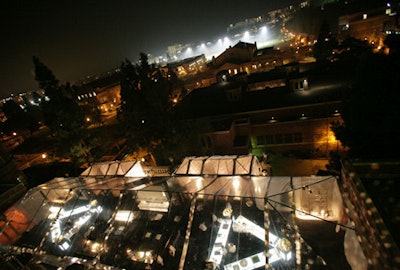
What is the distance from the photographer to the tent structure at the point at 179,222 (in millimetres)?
6375

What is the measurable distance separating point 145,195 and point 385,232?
25.6 ft

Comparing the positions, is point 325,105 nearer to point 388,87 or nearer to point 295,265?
point 388,87

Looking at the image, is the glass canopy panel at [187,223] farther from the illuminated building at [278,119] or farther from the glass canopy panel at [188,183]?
the illuminated building at [278,119]

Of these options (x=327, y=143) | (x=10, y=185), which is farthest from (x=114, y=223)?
(x=327, y=143)

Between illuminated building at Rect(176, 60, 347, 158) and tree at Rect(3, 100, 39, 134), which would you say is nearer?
illuminated building at Rect(176, 60, 347, 158)

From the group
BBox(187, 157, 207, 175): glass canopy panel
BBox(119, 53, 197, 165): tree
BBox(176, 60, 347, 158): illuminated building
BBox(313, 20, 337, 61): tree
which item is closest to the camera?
BBox(187, 157, 207, 175): glass canopy panel

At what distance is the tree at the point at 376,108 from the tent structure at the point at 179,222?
6083 millimetres

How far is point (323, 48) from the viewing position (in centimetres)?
3878

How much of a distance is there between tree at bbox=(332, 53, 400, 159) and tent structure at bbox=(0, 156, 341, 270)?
6083 mm

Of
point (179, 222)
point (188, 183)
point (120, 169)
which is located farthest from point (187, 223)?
point (120, 169)

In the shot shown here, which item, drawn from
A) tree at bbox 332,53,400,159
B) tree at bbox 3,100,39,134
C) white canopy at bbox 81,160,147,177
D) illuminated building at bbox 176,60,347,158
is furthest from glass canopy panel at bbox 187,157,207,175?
tree at bbox 3,100,39,134

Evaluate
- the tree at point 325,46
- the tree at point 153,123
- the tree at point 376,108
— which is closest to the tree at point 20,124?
the tree at point 153,123

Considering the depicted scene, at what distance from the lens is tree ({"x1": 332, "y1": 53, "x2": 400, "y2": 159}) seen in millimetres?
9938

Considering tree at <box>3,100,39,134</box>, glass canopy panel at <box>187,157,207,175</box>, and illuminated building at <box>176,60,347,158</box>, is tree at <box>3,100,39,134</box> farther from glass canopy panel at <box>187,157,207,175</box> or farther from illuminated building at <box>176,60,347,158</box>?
glass canopy panel at <box>187,157,207,175</box>
